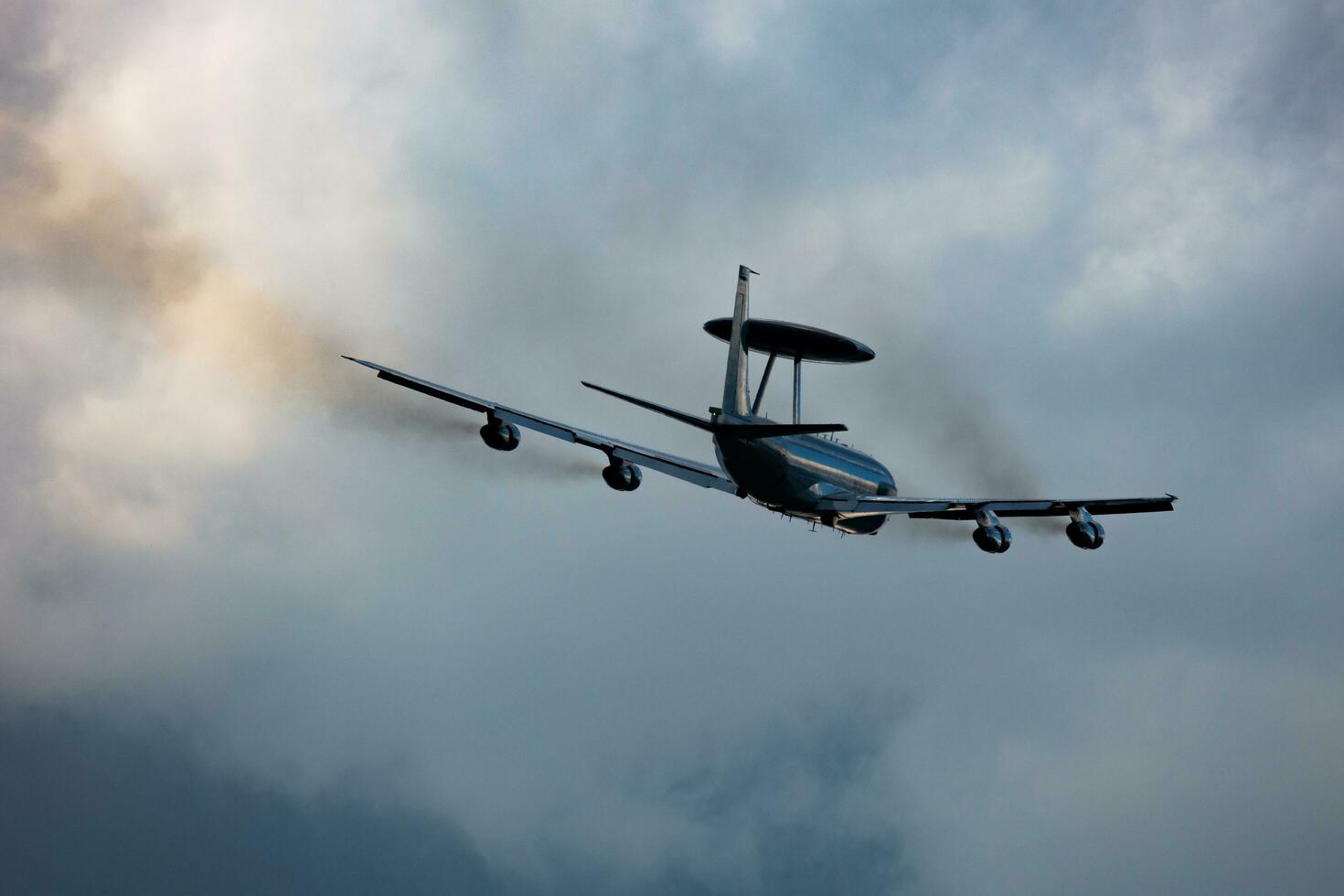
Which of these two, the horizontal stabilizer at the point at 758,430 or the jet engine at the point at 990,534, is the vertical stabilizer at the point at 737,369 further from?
the jet engine at the point at 990,534

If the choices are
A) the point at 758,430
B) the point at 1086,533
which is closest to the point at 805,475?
the point at 758,430

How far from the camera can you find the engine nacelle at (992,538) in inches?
3199

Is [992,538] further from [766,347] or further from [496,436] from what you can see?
[496,436]

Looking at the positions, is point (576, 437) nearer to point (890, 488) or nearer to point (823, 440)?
point (823, 440)

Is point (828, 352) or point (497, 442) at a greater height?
point (828, 352)

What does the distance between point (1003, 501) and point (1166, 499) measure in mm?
8074

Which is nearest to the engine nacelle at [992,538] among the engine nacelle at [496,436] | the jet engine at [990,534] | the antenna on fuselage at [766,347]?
the jet engine at [990,534]

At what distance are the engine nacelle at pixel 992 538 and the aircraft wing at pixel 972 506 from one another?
4.01ft

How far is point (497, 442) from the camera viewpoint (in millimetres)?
69938

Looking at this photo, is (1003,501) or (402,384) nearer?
(402,384)

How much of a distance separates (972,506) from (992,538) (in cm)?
244

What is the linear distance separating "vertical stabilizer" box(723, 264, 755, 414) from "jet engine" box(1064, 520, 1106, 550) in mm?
17547

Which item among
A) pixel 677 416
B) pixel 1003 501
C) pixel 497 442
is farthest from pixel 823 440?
pixel 497 442

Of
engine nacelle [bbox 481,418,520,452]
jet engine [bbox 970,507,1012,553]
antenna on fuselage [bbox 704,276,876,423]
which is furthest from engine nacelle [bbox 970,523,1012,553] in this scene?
engine nacelle [bbox 481,418,520,452]
